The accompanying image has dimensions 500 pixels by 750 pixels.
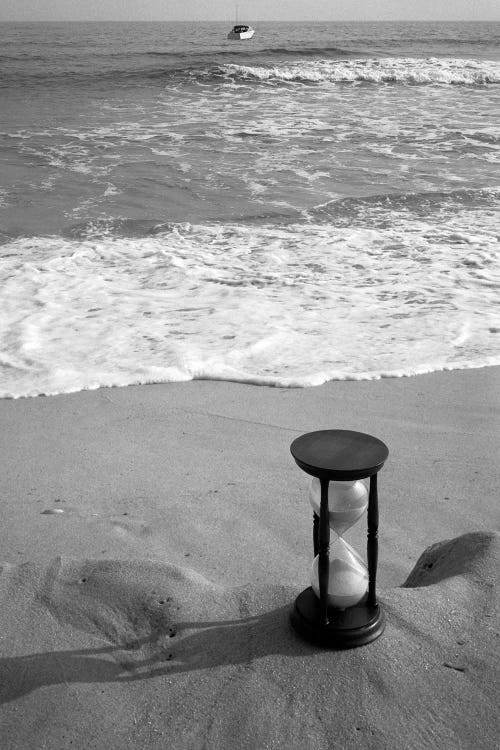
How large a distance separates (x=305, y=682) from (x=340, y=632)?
152mm

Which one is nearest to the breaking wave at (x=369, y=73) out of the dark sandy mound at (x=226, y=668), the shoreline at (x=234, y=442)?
the shoreline at (x=234, y=442)

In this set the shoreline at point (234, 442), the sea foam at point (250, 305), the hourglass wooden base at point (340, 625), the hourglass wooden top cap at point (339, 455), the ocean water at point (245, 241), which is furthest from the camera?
the ocean water at point (245, 241)

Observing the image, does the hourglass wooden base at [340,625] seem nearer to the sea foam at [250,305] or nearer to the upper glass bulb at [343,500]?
the upper glass bulb at [343,500]

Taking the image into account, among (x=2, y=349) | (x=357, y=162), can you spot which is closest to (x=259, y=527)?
(x=2, y=349)

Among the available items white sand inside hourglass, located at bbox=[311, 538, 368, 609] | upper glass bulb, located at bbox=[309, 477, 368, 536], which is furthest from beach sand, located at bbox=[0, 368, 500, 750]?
upper glass bulb, located at bbox=[309, 477, 368, 536]

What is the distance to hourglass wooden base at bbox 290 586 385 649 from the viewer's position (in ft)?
5.81

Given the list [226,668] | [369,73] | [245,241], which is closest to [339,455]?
[226,668]

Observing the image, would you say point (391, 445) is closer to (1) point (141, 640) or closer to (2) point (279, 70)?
(1) point (141, 640)

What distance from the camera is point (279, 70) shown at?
1067 inches

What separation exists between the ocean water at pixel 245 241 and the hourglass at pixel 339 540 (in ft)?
7.68

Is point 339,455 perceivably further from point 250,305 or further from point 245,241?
point 245,241

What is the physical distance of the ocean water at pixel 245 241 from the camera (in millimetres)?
4656

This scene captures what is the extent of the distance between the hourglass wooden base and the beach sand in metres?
0.03

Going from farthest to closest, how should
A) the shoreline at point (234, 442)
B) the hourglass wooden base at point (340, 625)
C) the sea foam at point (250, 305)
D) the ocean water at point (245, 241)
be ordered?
the ocean water at point (245, 241) → the sea foam at point (250, 305) → the shoreline at point (234, 442) → the hourglass wooden base at point (340, 625)
